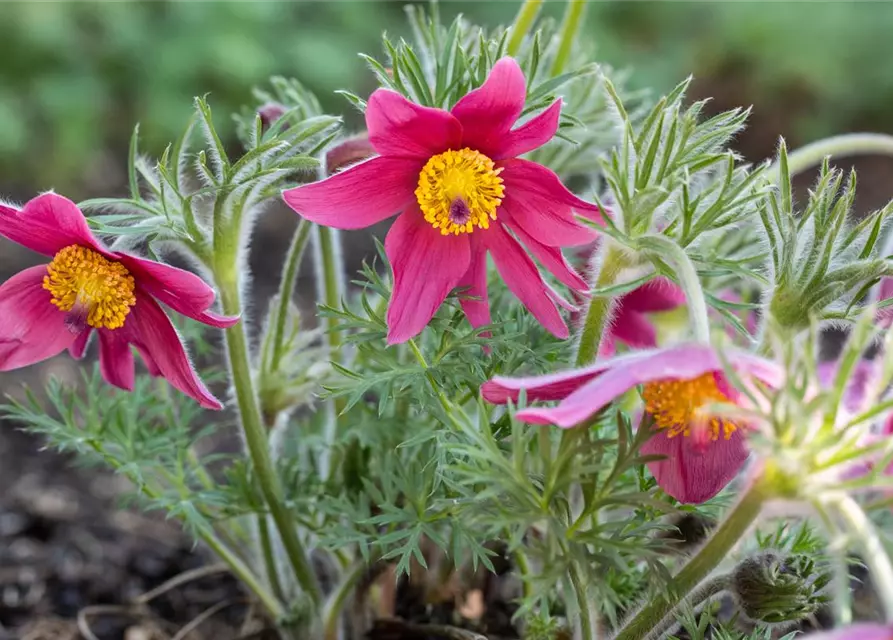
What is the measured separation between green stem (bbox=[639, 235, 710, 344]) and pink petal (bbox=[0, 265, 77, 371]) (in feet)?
1.36

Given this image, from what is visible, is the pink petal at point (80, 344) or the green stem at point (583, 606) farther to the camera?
the pink petal at point (80, 344)

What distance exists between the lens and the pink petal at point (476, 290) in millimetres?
729

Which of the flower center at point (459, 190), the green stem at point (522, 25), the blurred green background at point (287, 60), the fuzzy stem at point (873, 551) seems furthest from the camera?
the blurred green background at point (287, 60)

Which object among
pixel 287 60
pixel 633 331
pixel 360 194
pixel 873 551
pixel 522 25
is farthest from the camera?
pixel 287 60

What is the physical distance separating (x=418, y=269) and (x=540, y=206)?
0.09 meters

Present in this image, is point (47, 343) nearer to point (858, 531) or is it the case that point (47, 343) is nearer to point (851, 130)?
point (858, 531)

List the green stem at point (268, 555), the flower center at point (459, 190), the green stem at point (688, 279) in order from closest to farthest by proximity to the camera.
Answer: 1. the green stem at point (688, 279)
2. the flower center at point (459, 190)
3. the green stem at point (268, 555)

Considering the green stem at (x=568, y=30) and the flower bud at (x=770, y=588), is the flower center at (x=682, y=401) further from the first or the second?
the green stem at (x=568, y=30)

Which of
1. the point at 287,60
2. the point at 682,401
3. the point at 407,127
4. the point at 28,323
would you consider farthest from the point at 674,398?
the point at 287,60

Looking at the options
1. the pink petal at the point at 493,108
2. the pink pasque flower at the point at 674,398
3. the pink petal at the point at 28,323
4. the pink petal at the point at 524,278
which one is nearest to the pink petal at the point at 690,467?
the pink pasque flower at the point at 674,398

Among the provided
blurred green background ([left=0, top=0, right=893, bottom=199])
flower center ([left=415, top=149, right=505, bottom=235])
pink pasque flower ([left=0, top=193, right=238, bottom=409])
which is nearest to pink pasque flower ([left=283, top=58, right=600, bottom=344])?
flower center ([left=415, top=149, right=505, bottom=235])

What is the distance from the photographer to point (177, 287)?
0.67 m

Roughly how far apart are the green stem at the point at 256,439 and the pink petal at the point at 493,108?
0.70 feet

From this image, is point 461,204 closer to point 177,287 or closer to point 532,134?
point 532,134
